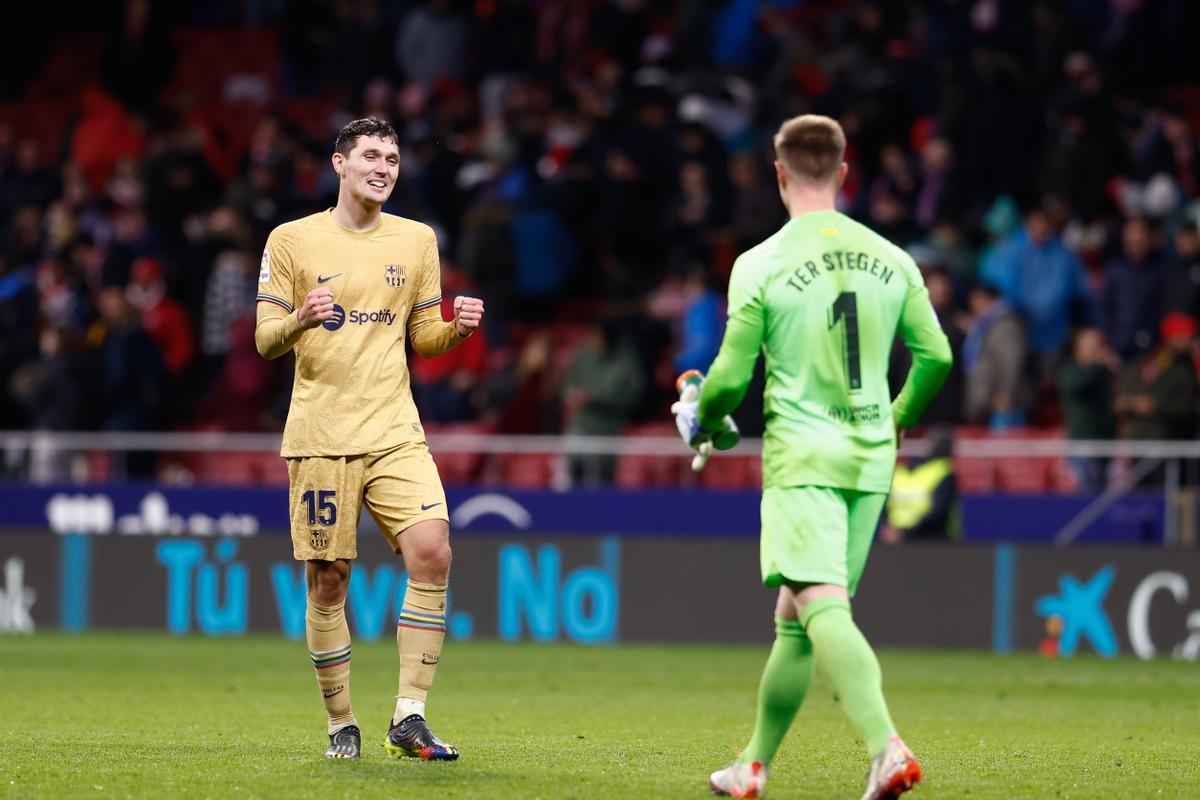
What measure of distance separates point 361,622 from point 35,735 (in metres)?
8.40

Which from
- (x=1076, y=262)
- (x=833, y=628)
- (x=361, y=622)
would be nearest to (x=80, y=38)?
(x=361, y=622)

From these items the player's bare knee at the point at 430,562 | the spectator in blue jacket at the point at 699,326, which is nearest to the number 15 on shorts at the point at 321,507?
the player's bare knee at the point at 430,562

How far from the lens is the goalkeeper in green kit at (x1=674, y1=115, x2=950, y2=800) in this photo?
6414mm

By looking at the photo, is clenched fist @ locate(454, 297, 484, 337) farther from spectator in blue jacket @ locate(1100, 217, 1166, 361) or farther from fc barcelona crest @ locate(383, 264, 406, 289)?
spectator in blue jacket @ locate(1100, 217, 1166, 361)

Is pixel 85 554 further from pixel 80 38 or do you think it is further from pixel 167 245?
pixel 80 38

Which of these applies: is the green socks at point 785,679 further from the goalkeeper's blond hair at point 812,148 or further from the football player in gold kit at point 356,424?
the football player in gold kit at point 356,424

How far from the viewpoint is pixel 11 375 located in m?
21.2

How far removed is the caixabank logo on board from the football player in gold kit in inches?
366

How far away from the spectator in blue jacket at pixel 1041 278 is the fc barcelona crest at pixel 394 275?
423 inches

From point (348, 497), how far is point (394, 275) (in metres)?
0.90

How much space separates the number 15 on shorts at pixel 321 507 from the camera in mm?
7754

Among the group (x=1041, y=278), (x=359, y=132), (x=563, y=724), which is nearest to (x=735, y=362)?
(x=359, y=132)

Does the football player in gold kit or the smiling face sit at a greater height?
the smiling face

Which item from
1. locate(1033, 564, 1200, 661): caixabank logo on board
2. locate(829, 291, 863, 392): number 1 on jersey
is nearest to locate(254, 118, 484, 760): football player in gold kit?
locate(829, 291, 863, 392): number 1 on jersey
